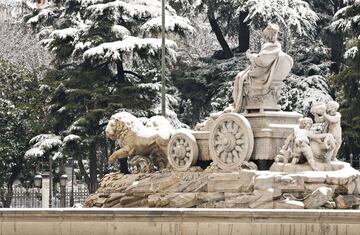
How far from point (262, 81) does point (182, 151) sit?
2.52 meters

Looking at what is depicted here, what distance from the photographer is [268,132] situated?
27.5 meters

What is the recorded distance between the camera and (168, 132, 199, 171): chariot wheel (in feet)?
93.5

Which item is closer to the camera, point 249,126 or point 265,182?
point 265,182

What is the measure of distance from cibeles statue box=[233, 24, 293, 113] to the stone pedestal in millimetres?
Result: 347

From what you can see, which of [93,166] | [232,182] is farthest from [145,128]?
[93,166]

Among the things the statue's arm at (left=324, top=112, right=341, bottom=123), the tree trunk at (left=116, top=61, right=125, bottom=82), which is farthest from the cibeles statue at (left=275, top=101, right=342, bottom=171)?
the tree trunk at (left=116, top=61, right=125, bottom=82)

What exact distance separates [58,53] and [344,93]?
37.4 feet

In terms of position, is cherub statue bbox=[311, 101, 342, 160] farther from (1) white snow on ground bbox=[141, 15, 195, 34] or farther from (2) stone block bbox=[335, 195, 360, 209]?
(1) white snow on ground bbox=[141, 15, 195, 34]

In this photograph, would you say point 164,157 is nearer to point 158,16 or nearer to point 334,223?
point 334,223

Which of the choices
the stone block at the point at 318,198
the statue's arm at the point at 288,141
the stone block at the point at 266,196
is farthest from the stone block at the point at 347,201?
the statue's arm at the point at 288,141

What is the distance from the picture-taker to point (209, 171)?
2797 cm

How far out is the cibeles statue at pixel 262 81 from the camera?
28141mm

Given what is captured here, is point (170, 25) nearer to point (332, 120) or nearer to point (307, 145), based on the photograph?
point (332, 120)

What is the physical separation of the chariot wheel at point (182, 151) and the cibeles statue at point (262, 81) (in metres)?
1.30
